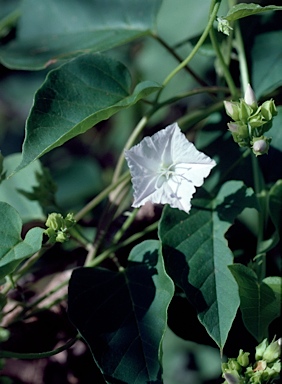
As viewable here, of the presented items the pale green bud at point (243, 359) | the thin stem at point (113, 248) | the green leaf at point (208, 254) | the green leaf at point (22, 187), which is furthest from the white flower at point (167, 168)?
the green leaf at point (22, 187)

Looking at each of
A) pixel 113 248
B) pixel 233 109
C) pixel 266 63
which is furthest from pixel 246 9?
pixel 113 248

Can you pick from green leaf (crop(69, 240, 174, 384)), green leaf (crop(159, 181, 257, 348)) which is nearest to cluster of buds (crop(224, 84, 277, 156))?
green leaf (crop(159, 181, 257, 348))

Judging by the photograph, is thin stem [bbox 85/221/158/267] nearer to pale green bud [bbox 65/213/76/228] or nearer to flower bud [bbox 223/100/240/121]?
pale green bud [bbox 65/213/76/228]

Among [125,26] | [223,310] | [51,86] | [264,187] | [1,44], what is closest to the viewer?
[223,310]

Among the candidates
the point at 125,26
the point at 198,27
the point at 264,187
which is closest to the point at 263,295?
the point at 264,187

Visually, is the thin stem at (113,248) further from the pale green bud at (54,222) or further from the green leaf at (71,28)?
the green leaf at (71,28)

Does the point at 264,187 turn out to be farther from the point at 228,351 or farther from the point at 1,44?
the point at 1,44
